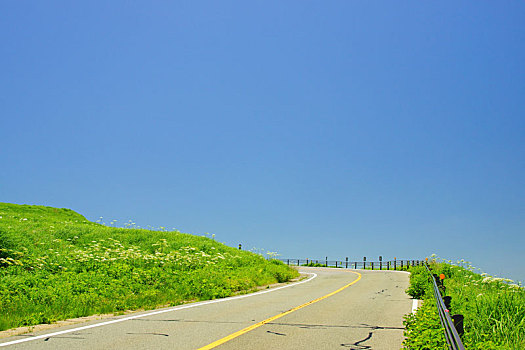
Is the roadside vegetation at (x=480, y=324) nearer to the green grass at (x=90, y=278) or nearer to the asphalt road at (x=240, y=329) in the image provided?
the asphalt road at (x=240, y=329)

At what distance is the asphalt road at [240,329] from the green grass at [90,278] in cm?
168

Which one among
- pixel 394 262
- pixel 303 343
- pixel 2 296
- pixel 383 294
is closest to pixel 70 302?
pixel 2 296

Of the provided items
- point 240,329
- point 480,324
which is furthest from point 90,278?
point 480,324

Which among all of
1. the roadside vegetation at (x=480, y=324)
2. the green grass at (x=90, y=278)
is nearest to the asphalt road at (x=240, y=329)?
the roadside vegetation at (x=480, y=324)

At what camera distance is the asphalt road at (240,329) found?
750 centimetres

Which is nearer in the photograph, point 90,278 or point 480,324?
point 480,324

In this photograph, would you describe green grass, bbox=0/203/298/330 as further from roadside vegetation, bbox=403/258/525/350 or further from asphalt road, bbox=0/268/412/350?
roadside vegetation, bbox=403/258/525/350

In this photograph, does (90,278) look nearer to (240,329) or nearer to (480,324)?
(240,329)

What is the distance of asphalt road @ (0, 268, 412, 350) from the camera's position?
7.50 metres

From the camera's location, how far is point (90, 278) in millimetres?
15039

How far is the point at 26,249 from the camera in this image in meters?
18.2

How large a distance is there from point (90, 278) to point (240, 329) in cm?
849

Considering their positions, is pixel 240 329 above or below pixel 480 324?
below

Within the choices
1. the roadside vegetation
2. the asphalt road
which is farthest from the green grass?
the roadside vegetation
